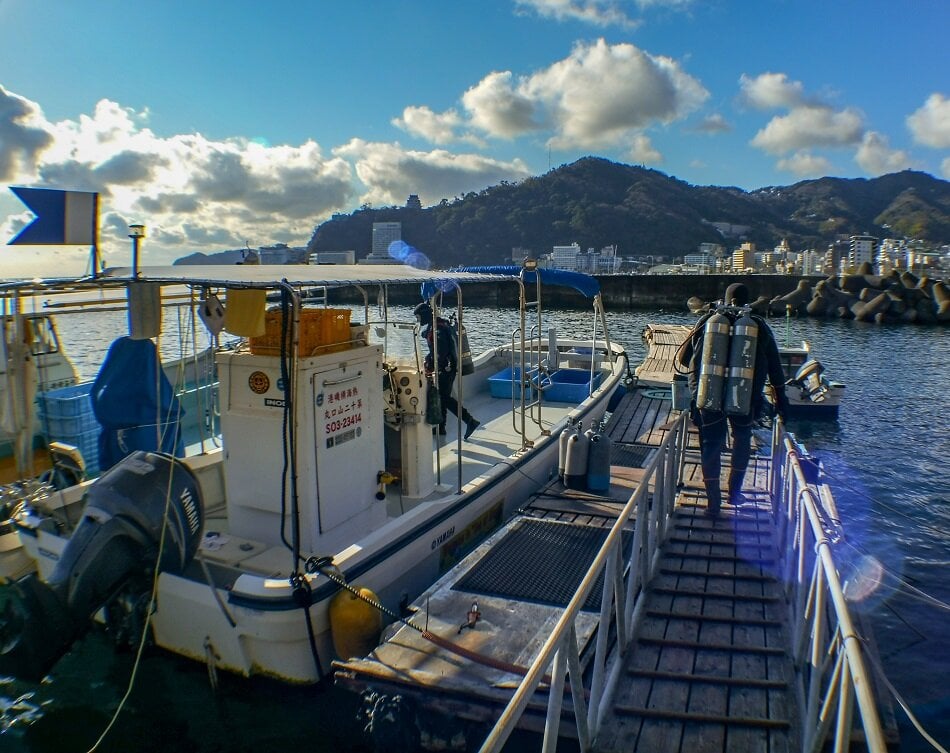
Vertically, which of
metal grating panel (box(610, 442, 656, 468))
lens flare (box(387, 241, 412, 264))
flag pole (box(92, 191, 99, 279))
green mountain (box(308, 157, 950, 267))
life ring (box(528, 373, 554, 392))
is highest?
green mountain (box(308, 157, 950, 267))

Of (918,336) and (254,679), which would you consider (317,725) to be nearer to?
(254,679)

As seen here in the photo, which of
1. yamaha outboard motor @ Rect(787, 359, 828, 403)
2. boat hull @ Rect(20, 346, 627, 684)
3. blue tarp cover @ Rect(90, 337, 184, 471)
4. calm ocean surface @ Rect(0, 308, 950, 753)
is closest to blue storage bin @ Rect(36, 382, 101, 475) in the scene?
calm ocean surface @ Rect(0, 308, 950, 753)

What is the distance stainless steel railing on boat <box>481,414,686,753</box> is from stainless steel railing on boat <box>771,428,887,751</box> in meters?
1.03

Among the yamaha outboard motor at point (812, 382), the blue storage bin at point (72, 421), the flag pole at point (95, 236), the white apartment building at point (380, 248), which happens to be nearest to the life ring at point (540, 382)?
the white apartment building at point (380, 248)

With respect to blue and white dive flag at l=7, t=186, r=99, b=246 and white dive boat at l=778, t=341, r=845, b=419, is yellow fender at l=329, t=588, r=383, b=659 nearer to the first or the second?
blue and white dive flag at l=7, t=186, r=99, b=246

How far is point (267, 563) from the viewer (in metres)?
5.38

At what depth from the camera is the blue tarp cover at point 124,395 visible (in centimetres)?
712

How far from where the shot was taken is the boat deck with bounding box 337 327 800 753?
3.67m

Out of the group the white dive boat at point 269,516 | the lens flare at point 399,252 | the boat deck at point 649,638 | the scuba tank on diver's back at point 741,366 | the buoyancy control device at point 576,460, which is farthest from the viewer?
the lens flare at point 399,252

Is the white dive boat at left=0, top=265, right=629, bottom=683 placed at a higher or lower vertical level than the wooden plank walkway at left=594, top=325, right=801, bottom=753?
higher

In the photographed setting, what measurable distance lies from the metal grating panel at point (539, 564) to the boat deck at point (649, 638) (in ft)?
0.06

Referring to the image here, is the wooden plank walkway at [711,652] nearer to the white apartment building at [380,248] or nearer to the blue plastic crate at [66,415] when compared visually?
the white apartment building at [380,248]

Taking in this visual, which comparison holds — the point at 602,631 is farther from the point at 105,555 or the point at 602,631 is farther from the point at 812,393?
the point at 812,393

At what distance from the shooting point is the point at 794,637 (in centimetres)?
426
